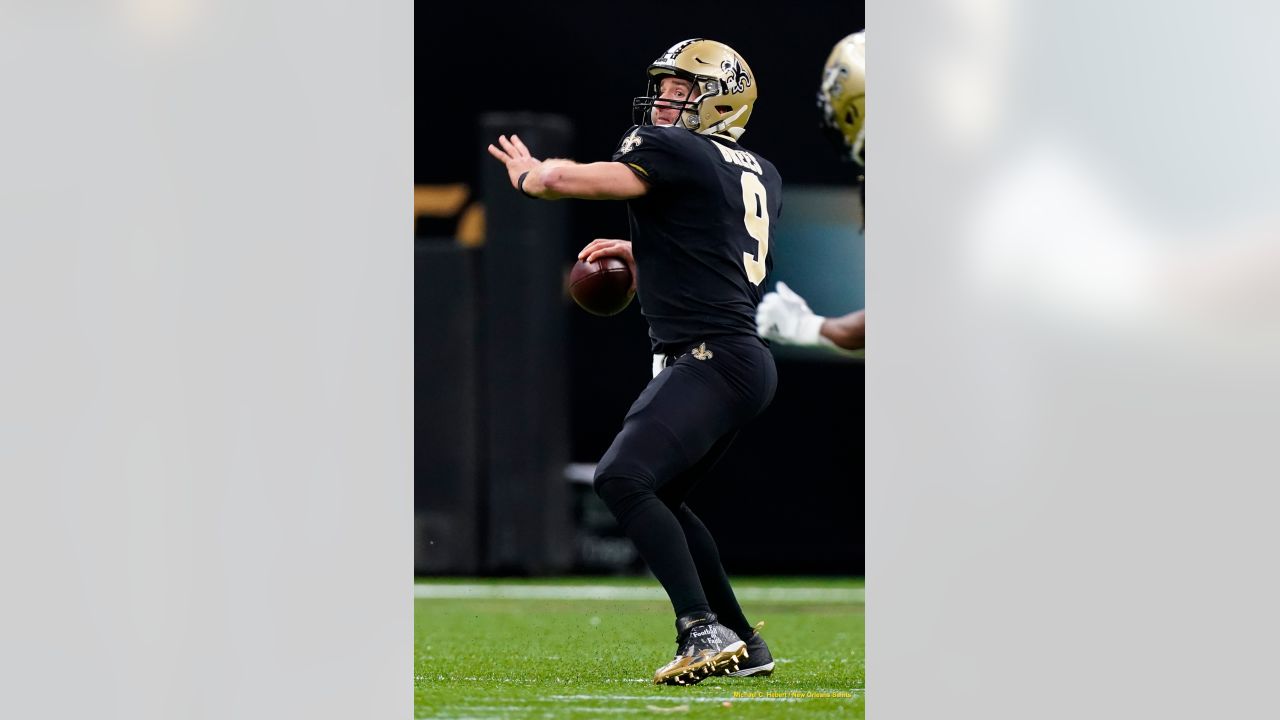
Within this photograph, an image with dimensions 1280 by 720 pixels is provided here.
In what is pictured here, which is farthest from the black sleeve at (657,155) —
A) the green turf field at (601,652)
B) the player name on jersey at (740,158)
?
the green turf field at (601,652)

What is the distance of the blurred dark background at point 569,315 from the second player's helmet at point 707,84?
511 cm

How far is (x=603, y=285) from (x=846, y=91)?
1.55 metres

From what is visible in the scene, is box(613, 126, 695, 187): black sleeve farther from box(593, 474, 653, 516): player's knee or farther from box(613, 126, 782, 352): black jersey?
box(593, 474, 653, 516): player's knee

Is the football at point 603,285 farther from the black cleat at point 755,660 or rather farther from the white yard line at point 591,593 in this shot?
the white yard line at point 591,593

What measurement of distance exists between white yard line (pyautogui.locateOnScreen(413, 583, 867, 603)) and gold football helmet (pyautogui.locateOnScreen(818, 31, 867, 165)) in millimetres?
3112

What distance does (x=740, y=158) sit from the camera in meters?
4.69

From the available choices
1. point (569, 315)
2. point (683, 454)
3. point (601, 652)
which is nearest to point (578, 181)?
point (683, 454)

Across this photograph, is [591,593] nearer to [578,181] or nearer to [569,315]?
[569,315]

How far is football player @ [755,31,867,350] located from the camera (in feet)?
18.6

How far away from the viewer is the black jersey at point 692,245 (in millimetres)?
4469

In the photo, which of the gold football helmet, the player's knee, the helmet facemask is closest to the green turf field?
the player's knee

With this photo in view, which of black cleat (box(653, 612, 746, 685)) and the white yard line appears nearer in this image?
black cleat (box(653, 612, 746, 685))
